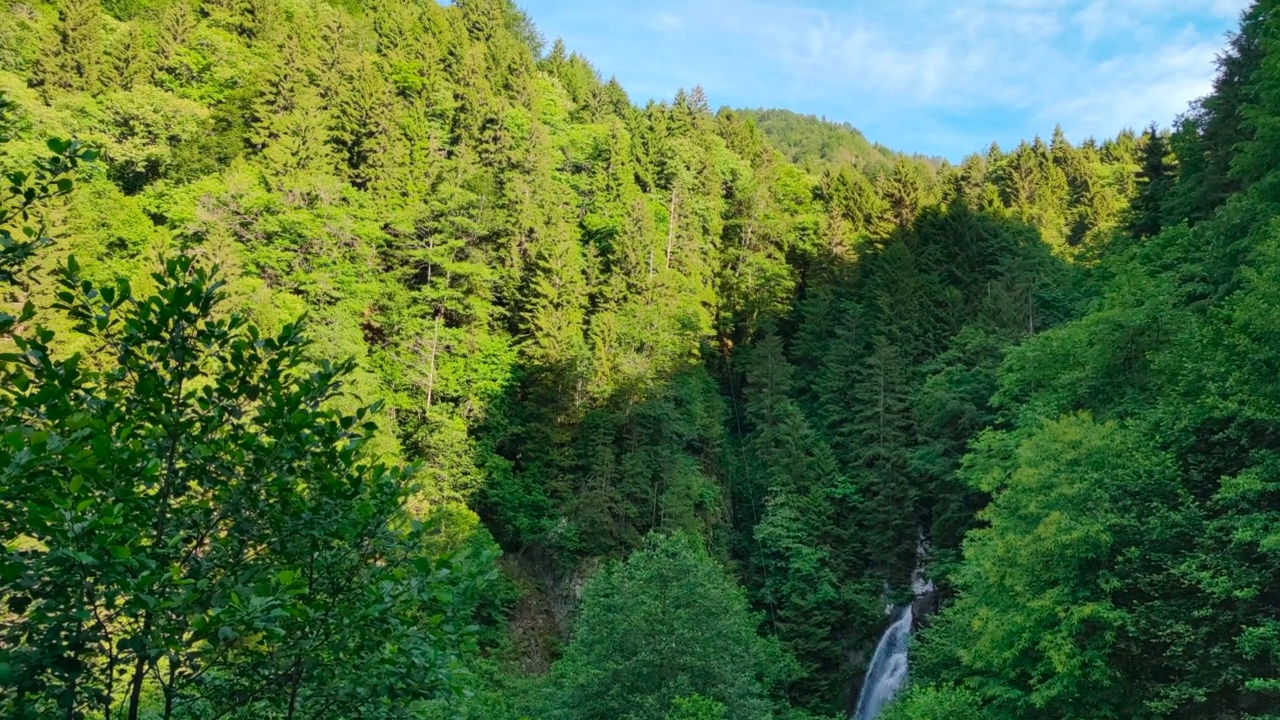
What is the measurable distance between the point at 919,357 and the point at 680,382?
10265 mm

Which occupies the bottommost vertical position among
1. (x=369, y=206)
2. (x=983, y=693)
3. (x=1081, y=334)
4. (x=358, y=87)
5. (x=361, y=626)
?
(x=983, y=693)

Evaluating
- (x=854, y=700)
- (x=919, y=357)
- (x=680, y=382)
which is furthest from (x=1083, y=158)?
(x=854, y=700)

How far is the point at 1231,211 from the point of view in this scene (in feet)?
46.5

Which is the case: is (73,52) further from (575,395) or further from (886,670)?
(886,670)

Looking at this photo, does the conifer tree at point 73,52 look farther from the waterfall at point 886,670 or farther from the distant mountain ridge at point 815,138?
the distant mountain ridge at point 815,138

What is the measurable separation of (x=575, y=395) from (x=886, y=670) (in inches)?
528

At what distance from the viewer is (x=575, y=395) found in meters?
25.2

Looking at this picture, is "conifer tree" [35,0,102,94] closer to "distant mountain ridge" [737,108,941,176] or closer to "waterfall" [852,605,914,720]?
"waterfall" [852,605,914,720]

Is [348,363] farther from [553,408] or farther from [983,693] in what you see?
[553,408]

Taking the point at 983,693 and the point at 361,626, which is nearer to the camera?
the point at 361,626

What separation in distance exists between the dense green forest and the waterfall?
2.83ft

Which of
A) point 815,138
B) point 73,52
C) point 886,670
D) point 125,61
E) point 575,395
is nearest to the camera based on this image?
point 886,670

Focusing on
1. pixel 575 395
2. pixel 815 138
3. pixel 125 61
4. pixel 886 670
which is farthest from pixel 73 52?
pixel 815 138

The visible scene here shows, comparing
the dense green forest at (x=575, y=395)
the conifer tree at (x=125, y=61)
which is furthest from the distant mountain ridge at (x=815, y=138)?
the conifer tree at (x=125, y=61)
